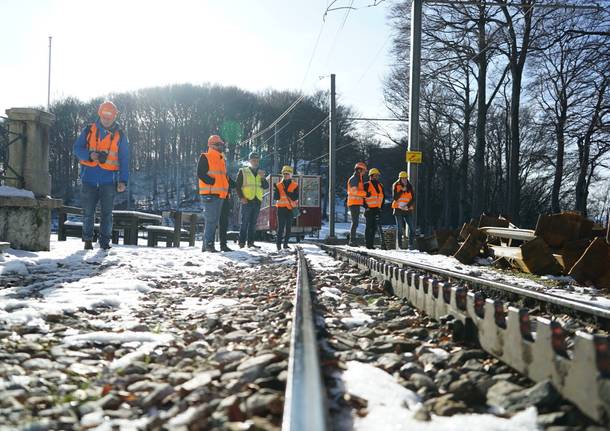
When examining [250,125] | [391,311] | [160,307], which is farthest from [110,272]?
[250,125]

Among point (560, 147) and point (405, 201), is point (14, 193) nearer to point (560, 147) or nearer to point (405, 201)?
point (405, 201)

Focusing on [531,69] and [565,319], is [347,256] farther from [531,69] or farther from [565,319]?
[531,69]

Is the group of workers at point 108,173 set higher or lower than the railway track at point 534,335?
higher

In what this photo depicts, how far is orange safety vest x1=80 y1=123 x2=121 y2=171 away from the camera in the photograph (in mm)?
8087

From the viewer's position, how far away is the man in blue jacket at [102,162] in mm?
8086

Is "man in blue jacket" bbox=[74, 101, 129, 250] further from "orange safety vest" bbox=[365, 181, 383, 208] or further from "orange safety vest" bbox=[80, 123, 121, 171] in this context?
"orange safety vest" bbox=[365, 181, 383, 208]

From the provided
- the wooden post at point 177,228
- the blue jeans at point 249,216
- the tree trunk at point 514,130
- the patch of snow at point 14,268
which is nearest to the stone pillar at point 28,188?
the patch of snow at point 14,268

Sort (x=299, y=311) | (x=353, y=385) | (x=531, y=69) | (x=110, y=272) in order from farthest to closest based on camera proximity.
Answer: (x=531, y=69) → (x=110, y=272) → (x=299, y=311) → (x=353, y=385)

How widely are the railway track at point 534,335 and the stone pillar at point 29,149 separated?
20.7 ft

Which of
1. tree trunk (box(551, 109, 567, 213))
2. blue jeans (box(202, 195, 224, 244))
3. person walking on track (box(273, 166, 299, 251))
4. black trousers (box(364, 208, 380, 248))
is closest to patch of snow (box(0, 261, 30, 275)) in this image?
blue jeans (box(202, 195, 224, 244))

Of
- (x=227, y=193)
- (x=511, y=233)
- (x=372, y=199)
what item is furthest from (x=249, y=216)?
(x=511, y=233)

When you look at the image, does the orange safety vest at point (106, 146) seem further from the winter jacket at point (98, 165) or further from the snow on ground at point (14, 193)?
the snow on ground at point (14, 193)

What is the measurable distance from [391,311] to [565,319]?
3.92ft

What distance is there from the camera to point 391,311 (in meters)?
3.65
